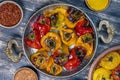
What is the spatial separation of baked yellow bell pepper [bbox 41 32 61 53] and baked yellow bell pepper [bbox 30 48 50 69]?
0.04m

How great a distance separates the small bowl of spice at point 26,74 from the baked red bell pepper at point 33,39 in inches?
5.6

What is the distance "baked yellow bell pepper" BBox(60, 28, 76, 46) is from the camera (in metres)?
2.42

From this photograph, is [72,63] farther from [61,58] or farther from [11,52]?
[11,52]

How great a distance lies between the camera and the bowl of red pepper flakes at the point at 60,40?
242 cm

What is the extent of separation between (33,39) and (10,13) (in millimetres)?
194

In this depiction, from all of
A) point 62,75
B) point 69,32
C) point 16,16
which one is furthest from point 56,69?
point 16,16

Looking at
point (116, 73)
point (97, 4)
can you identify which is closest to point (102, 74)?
point (116, 73)

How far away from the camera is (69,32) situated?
2.43 m

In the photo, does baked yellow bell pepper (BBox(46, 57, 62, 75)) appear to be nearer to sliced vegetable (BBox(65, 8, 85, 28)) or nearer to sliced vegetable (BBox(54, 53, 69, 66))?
sliced vegetable (BBox(54, 53, 69, 66))

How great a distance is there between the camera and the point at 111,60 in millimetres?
2387

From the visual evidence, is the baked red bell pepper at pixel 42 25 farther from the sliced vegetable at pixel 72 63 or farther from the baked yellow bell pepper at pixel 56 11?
the sliced vegetable at pixel 72 63

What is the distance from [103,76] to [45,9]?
0.49 metres

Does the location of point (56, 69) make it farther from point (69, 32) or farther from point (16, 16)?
point (16, 16)

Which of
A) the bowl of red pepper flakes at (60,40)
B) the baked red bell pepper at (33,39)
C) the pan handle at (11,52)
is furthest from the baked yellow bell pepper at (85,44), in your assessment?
the pan handle at (11,52)
